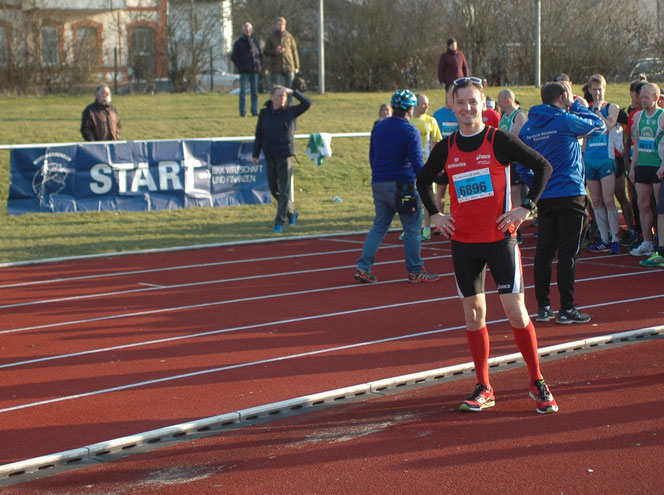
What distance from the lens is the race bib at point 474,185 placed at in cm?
579

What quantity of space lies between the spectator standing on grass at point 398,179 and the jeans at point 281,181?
4100 millimetres

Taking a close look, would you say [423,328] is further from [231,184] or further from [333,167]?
[333,167]

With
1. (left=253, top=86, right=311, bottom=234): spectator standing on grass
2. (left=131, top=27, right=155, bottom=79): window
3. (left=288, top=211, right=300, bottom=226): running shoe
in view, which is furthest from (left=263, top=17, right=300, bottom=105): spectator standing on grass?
(left=131, top=27, right=155, bottom=79): window

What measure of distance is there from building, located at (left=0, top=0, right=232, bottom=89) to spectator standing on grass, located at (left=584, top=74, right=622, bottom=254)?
2267cm

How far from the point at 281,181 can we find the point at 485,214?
9.02m

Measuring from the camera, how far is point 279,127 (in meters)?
14.4

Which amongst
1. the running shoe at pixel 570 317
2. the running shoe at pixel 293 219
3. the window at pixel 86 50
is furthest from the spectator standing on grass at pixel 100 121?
the window at pixel 86 50

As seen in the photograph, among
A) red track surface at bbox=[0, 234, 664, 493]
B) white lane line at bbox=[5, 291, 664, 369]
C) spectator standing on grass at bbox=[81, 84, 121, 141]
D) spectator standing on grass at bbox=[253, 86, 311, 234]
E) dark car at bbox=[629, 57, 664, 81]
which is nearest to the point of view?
red track surface at bbox=[0, 234, 664, 493]

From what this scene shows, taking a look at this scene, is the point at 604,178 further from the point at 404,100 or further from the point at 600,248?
the point at 404,100

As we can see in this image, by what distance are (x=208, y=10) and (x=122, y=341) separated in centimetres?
3111

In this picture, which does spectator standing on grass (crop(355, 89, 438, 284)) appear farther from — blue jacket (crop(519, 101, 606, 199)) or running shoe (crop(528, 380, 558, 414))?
running shoe (crop(528, 380, 558, 414))

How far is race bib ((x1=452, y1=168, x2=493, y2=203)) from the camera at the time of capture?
19.0 ft

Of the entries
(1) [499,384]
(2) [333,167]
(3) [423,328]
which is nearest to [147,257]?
(3) [423,328]

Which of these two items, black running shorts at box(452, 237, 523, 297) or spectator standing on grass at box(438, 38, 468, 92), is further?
spectator standing on grass at box(438, 38, 468, 92)
